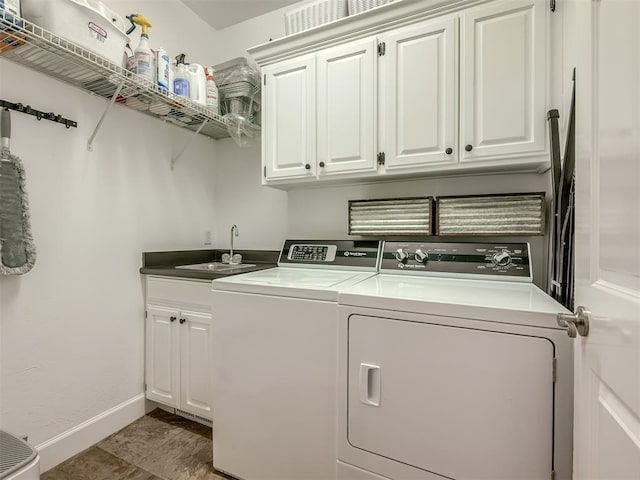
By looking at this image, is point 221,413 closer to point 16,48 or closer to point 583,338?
point 583,338

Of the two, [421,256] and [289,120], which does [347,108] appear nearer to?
[289,120]

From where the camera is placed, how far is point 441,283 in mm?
1479

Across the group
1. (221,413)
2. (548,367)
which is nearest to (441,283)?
(548,367)

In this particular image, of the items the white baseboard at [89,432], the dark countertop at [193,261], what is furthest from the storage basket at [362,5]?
the white baseboard at [89,432]

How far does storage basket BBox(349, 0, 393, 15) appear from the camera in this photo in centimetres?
169

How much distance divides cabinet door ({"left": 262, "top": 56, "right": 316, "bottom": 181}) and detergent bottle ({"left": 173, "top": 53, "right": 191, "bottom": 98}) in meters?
0.45

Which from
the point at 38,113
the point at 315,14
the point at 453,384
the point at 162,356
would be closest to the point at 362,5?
the point at 315,14

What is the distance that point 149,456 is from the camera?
168 centimetres

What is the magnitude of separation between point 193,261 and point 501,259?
79.7 inches

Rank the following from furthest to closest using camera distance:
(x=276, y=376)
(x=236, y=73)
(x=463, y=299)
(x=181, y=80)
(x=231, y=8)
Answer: (x=231, y=8) < (x=236, y=73) < (x=181, y=80) < (x=276, y=376) < (x=463, y=299)

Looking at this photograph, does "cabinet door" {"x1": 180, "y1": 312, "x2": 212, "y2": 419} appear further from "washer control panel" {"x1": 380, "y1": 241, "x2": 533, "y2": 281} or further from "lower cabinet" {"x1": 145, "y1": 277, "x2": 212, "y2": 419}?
"washer control panel" {"x1": 380, "y1": 241, "x2": 533, "y2": 281}

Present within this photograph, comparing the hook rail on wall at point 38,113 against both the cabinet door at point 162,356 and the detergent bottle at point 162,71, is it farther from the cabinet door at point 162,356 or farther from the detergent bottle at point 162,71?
the cabinet door at point 162,356

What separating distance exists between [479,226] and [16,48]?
2.28 meters

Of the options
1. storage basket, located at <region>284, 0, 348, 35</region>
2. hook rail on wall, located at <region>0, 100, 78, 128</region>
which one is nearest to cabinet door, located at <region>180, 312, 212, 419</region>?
hook rail on wall, located at <region>0, 100, 78, 128</region>
